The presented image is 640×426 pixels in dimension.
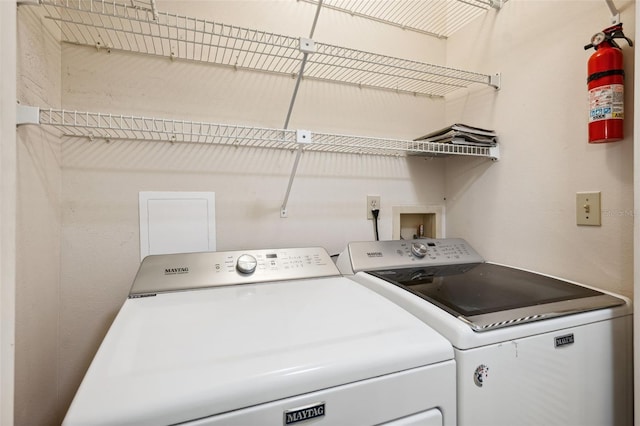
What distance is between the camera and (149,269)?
3.46ft

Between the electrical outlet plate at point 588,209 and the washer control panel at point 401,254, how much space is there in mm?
479

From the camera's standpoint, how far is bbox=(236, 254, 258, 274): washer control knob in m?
1.11

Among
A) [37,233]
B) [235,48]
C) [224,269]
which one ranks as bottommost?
[224,269]

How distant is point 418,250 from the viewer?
1.38 meters

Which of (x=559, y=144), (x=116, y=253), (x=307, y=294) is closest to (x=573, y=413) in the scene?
(x=307, y=294)

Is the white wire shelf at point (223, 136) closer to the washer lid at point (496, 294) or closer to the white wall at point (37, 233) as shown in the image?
the white wall at point (37, 233)

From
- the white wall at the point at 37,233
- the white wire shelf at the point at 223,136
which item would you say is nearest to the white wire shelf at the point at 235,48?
the white wall at the point at 37,233

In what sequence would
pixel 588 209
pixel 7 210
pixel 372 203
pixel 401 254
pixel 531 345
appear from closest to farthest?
pixel 7 210 → pixel 531 345 → pixel 588 209 → pixel 401 254 → pixel 372 203

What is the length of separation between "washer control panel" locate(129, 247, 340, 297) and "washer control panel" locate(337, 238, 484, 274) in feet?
0.36

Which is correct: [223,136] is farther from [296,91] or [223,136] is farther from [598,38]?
[598,38]

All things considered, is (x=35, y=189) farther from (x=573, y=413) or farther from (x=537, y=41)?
(x=537, y=41)

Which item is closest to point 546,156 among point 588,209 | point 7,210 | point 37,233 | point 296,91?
point 588,209

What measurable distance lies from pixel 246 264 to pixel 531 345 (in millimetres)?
929

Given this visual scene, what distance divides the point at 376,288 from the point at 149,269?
835 mm
